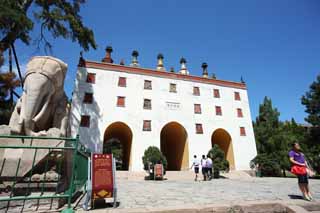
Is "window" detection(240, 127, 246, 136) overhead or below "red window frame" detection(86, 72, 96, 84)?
below

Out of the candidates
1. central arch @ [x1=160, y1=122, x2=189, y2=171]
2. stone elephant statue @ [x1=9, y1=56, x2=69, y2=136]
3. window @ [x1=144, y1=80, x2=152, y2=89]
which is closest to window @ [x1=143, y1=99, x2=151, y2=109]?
window @ [x1=144, y1=80, x2=152, y2=89]

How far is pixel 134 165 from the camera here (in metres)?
17.9

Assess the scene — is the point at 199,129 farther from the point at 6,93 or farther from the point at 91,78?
the point at 6,93

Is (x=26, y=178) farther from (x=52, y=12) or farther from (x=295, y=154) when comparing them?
(x=52, y=12)

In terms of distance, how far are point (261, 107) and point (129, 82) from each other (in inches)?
1158

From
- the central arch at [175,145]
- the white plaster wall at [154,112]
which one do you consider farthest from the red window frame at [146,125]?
the central arch at [175,145]

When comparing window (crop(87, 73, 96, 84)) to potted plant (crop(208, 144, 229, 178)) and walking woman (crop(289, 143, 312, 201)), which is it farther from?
walking woman (crop(289, 143, 312, 201))

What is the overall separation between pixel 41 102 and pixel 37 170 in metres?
1.83

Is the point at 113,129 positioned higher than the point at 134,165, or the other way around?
the point at 113,129

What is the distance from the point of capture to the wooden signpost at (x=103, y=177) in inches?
171

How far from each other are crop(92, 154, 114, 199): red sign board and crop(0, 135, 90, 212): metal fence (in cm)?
47

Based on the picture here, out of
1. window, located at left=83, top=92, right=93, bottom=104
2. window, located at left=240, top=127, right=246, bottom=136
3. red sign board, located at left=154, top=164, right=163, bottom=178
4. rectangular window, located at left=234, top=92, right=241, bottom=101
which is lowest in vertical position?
red sign board, located at left=154, top=164, right=163, bottom=178

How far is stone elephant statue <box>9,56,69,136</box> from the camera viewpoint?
485 cm

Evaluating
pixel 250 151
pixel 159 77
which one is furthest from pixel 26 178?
pixel 250 151
